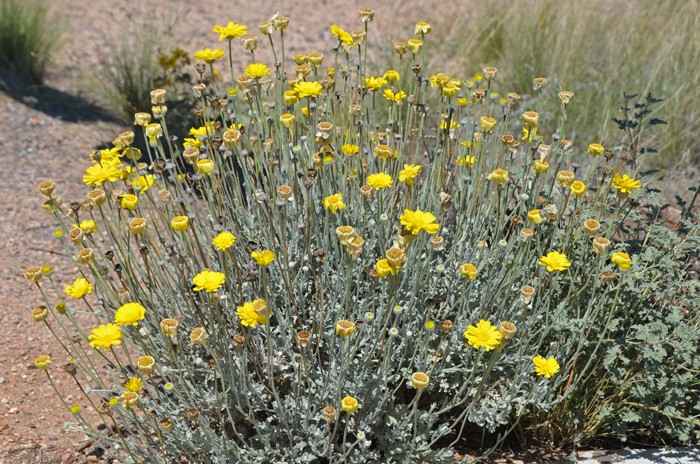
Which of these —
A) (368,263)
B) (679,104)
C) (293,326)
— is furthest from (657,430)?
(679,104)

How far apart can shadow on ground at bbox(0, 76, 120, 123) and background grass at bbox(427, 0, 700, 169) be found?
3.71 meters

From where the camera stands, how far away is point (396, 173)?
2.64m

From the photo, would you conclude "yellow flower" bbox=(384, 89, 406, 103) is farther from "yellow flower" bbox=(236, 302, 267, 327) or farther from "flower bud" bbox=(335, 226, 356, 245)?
"yellow flower" bbox=(236, 302, 267, 327)

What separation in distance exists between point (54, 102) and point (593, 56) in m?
5.79

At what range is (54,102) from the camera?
5793 mm

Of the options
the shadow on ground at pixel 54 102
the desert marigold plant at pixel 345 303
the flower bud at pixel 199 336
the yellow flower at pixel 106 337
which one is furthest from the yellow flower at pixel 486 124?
the shadow on ground at pixel 54 102

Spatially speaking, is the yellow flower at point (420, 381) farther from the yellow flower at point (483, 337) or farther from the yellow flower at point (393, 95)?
the yellow flower at point (393, 95)

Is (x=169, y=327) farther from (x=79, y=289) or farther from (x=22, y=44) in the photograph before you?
(x=22, y=44)

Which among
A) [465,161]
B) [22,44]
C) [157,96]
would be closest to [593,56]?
[465,161]

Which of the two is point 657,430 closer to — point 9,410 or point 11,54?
point 9,410

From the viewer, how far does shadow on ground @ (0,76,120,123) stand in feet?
18.4

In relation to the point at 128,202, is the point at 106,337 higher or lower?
lower

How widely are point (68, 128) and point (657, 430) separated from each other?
5.43 metres

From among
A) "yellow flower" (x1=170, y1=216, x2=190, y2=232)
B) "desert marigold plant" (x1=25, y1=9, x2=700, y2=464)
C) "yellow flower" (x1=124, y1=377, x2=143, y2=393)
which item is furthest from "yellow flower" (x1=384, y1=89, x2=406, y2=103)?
"yellow flower" (x1=124, y1=377, x2=143, y2=393)
